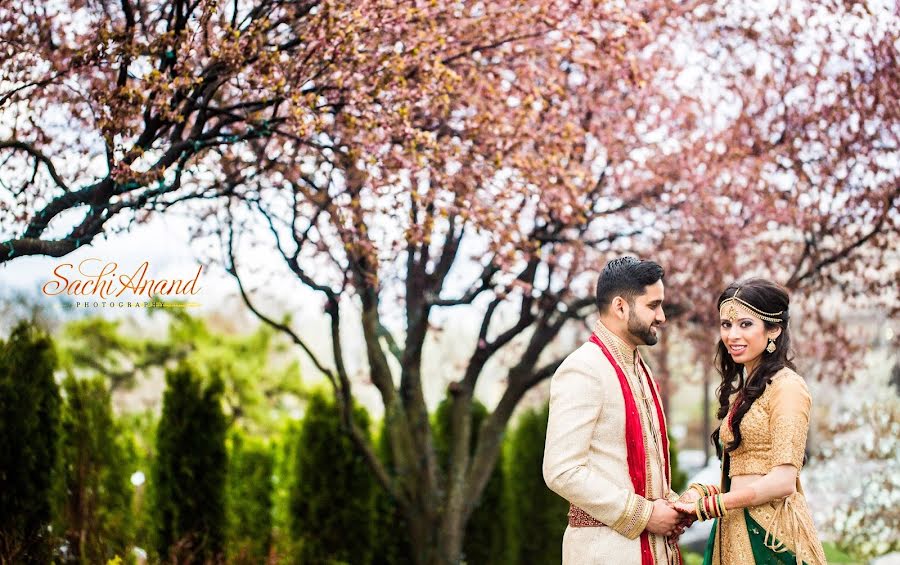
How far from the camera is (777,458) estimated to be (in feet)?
10.2

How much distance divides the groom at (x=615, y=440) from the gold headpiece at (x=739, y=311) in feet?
1.42

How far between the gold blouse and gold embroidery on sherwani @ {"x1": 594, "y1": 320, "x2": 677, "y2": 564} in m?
0.34

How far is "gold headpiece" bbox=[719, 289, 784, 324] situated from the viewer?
10.9 ft

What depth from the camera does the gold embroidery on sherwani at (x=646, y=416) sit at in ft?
9.96

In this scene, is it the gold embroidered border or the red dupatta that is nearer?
the gold embroidered border

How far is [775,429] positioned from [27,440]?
190 inches

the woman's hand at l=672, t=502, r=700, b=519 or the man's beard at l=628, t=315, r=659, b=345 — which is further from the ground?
the man's beard at l=628, t=315, r=659, b=345

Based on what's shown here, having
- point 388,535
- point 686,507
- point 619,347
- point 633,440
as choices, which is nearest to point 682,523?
point 686,507

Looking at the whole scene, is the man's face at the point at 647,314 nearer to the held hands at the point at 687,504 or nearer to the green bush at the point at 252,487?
the held hands at the point at 687,504

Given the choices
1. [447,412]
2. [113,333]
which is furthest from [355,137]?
[113,333]

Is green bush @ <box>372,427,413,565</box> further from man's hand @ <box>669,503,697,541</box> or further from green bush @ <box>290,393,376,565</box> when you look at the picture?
man's hand @ <box>669,503,697,541</box>

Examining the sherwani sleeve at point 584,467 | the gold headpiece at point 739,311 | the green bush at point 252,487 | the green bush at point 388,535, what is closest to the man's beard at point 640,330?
the sherwani sleeve at point 584,467

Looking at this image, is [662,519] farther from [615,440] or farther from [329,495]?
[329,495]

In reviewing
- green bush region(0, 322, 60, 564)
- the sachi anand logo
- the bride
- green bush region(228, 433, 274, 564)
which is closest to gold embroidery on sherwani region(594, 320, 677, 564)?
the bride
